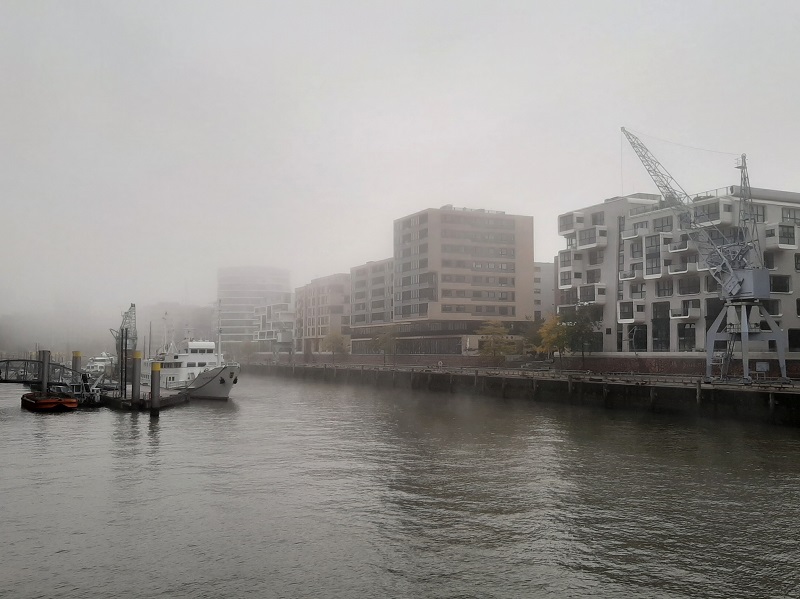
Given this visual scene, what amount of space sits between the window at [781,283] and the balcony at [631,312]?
52.5ft

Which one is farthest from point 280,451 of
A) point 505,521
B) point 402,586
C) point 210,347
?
point 210,347

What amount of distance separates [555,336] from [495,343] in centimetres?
1513

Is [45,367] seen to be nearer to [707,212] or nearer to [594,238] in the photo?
[594,238]

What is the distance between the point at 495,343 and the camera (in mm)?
109750

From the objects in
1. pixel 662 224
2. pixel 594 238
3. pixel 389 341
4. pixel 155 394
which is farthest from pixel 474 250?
pixel 155 394

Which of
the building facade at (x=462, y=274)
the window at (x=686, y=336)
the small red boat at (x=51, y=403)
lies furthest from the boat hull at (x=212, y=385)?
the building facade at (x=462, y=274)

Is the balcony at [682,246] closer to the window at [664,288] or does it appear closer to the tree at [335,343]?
the window at [664,288]

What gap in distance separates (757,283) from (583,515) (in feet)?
168

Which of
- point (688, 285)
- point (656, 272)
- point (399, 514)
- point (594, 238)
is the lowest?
point (399, 514)

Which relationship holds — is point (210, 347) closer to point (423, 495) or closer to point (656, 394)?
point (656, 394)

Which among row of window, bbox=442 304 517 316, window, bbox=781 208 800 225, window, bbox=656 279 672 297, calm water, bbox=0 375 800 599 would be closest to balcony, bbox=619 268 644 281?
window, bbox=656 279 672 297

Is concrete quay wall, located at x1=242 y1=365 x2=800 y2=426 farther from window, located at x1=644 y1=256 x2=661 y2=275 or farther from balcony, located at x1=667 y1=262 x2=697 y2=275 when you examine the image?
window, located at x1=644 y1=256 x2=661 y2=275

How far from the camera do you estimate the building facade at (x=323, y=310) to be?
175 m

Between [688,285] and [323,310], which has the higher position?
[323,310]
